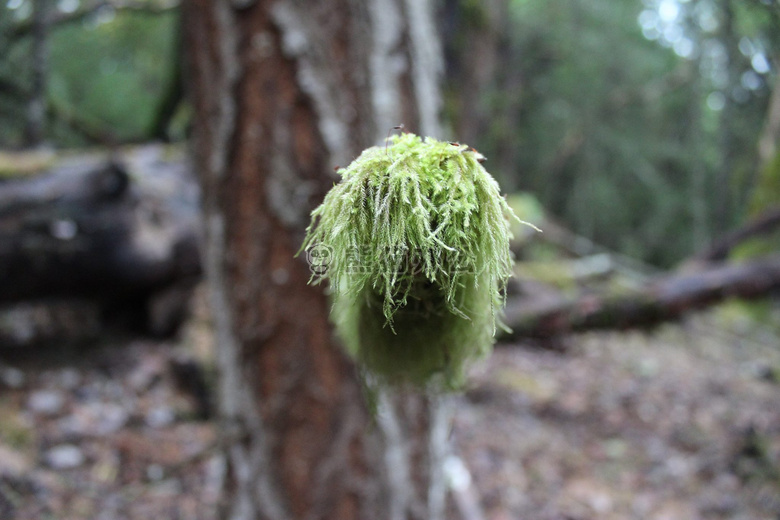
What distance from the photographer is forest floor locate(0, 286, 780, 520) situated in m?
2.85

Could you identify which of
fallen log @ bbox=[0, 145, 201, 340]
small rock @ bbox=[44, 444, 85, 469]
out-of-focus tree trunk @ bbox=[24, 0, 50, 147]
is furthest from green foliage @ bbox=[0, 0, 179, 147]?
small rock @ bbox=[44, 444, 85, 469]

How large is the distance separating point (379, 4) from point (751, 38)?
2.28 meters

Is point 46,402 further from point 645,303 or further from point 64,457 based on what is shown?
point 645,303

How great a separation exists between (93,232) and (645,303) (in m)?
4.28

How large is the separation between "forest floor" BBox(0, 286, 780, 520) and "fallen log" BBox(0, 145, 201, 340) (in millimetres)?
596

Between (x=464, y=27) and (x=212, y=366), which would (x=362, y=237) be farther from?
(x=464, y=27)

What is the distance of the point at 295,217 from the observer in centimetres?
187

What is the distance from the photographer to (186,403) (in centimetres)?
383

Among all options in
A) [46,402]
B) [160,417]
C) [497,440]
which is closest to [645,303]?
[497,440]

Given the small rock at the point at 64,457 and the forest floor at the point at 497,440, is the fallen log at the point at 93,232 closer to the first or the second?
the forest floor at the point at 497,440

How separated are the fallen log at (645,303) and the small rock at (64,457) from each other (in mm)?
2865

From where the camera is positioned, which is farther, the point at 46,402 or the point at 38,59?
the point at 38,59

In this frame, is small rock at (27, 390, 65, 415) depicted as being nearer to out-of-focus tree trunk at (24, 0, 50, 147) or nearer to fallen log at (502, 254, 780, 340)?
out-of-focus tree trunk at (24, 0, 50, 147)

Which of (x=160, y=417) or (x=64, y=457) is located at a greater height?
(x=64, y=457)
